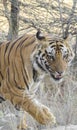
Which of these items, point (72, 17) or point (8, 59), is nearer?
point (8, 59)

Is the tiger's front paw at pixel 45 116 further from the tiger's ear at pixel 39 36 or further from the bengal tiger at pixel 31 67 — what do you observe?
the tiger's ear at pixel 39 36

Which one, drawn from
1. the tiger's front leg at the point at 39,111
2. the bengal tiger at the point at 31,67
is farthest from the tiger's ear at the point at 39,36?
the tiger's front leg at the point at 39,111

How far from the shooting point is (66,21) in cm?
676

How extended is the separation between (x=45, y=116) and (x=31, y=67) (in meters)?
0.54

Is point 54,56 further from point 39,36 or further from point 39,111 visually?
point 39,111

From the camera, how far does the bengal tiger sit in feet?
12.5

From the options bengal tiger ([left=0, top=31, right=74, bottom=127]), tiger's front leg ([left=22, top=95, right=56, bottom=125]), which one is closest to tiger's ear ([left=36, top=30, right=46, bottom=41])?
bengal tiger ([left=0, top=31, right=74, bottom=127])

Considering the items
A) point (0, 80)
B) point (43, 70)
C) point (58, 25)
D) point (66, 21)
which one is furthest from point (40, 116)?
point (58, 25)

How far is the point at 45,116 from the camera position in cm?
382

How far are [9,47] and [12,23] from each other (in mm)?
3012

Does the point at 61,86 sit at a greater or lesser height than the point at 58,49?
lesser

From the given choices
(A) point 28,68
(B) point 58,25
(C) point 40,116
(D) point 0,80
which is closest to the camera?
(C) point 40,116

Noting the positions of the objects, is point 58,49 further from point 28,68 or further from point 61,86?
point 61,86

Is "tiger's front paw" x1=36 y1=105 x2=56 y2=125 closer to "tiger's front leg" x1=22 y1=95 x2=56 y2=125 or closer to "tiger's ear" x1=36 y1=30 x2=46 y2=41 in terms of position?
"tiger's front leg" x1=22 y1=95 x2=56 y2=125
